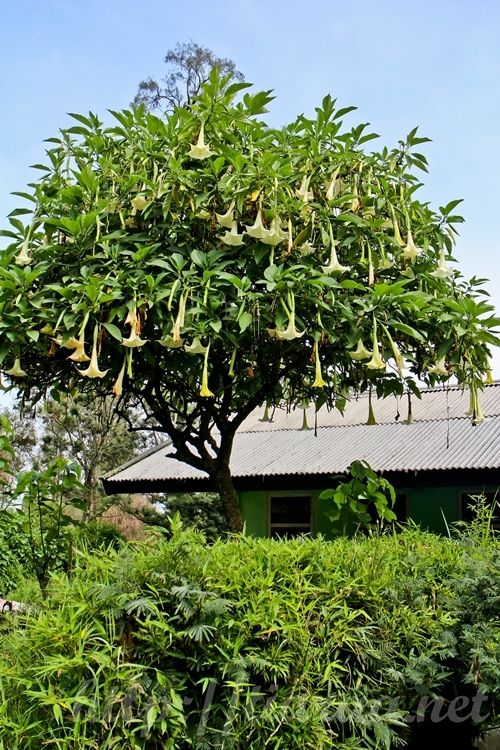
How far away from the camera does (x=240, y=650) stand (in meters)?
2.77

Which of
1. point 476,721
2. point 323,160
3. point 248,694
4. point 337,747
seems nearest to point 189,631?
point 248,694

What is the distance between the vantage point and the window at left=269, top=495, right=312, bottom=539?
1180 cm

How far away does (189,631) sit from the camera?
264cm

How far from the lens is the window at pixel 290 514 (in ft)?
38.7

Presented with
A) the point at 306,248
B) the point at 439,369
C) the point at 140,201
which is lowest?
the point at 439,369

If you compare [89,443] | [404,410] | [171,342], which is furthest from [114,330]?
[89,443]

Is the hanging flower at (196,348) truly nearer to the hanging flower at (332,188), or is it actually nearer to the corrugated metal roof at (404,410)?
the hanging flower at (332,188)

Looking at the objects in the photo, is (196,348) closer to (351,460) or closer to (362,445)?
(351,460)

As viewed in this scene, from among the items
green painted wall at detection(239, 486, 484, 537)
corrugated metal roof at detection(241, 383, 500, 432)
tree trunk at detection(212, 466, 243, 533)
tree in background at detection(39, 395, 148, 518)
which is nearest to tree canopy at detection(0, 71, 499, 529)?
tree trunk at detection(212, 466, 243, 533)

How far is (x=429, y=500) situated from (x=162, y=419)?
6.62m

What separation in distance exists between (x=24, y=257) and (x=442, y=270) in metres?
2.33

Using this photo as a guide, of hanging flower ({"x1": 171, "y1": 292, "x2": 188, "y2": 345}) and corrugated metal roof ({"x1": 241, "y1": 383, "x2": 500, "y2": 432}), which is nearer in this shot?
hanging flower ({"x1": 171, "y1": 292, "x2": 188, "y2": 345})

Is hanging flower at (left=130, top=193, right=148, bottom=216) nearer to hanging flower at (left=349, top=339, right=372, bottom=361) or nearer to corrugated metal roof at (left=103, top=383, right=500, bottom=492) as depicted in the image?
hanging flower at (left=349, top=339, right=372, bottom=361)

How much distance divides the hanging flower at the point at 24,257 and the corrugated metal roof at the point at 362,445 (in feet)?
20.7
